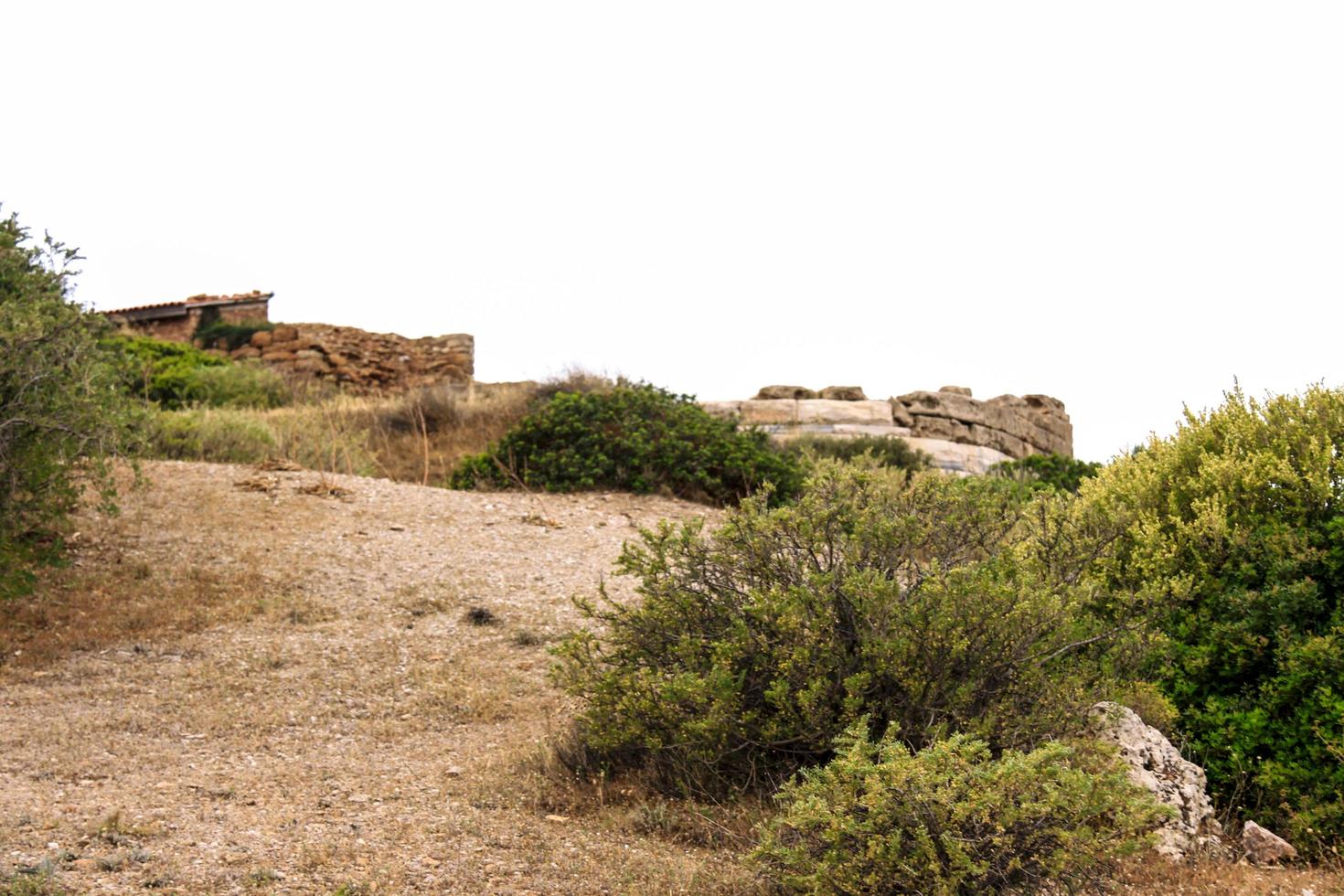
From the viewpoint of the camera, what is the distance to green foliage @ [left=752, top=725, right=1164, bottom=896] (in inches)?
158

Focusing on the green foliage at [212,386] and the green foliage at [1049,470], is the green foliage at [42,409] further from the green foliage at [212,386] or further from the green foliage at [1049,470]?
the green foliage at [1049,470]

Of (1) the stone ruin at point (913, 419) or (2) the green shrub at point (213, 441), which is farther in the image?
(1) the stone ruin at point (913, 419)

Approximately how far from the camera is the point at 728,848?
4.88 metres

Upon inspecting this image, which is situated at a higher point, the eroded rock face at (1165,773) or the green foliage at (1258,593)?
the green foliage at (1258,593)

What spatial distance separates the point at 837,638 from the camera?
16.9 ft

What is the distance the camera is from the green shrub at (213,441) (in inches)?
535

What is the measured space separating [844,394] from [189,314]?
1491 centimetres

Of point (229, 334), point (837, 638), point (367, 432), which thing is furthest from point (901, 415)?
point (229, 334)

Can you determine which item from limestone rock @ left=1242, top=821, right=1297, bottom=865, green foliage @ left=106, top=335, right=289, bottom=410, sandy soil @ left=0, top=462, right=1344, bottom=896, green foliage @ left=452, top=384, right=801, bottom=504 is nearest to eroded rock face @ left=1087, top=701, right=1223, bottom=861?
limestone rock @ left=1242, top=821, right=1297, bottom=865

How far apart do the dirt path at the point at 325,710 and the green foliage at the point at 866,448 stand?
3516mm

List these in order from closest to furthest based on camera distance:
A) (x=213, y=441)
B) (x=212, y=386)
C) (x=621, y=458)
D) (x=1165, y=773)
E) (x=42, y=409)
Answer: (x=1165, y=773) → (x=42, y=409) → (x=621, y=458) → (x=213, y=441) → (x=212, y=386)

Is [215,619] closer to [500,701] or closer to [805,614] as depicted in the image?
[500,701]

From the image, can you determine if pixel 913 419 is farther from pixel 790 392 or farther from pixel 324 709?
pixel 324 709

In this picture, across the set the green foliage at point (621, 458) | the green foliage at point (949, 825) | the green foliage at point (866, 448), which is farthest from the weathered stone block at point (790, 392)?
the green foliage at point (949, 825)
